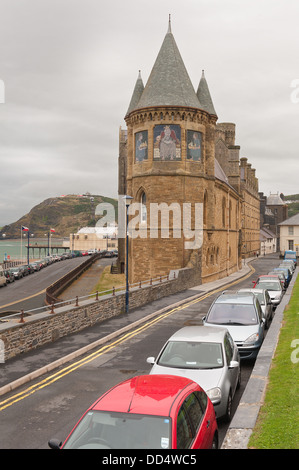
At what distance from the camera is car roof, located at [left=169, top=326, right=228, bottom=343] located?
10.2 meters

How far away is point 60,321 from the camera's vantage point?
16.4 meters

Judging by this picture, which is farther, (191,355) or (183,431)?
(191,355)

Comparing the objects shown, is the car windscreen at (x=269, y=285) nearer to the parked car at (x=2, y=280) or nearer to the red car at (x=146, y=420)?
A: the red car at (x=146, y=420)

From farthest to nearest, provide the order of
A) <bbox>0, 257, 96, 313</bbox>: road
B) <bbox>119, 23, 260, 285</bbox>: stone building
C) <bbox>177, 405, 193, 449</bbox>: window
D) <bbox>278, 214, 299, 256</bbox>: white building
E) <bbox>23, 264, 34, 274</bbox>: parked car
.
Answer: <bbox>278, 214, 299, 256</bbox>: white building
<bbox>23, 264, 34, 274</bbox>: parked car
<bbox>119, 23, 260, 285</bbox>: stone building
<bbox>0, 257, 96, 313</bbox>: road
<bbox>177, 405, 193, 449</bbox>: window

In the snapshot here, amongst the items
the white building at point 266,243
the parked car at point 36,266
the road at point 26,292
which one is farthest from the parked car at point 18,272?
the white building at point 266,243

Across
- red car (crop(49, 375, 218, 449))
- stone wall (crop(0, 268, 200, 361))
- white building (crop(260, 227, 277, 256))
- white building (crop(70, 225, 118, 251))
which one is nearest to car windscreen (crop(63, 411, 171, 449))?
red car (crop(49, 375, 218, 449))

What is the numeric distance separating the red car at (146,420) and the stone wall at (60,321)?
8.08m

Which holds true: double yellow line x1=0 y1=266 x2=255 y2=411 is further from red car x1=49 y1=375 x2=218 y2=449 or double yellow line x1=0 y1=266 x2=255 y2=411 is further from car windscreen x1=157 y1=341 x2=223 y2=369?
red car x1=49 y1=375 x2=218 y2=449

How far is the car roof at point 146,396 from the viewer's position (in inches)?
226

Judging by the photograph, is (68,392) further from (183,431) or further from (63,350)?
(183,431)

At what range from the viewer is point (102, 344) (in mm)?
16031

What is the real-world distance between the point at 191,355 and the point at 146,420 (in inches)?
168

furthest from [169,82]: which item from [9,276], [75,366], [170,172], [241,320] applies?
[75,366]

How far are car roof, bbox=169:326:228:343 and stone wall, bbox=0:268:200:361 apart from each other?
5867 millimetres
